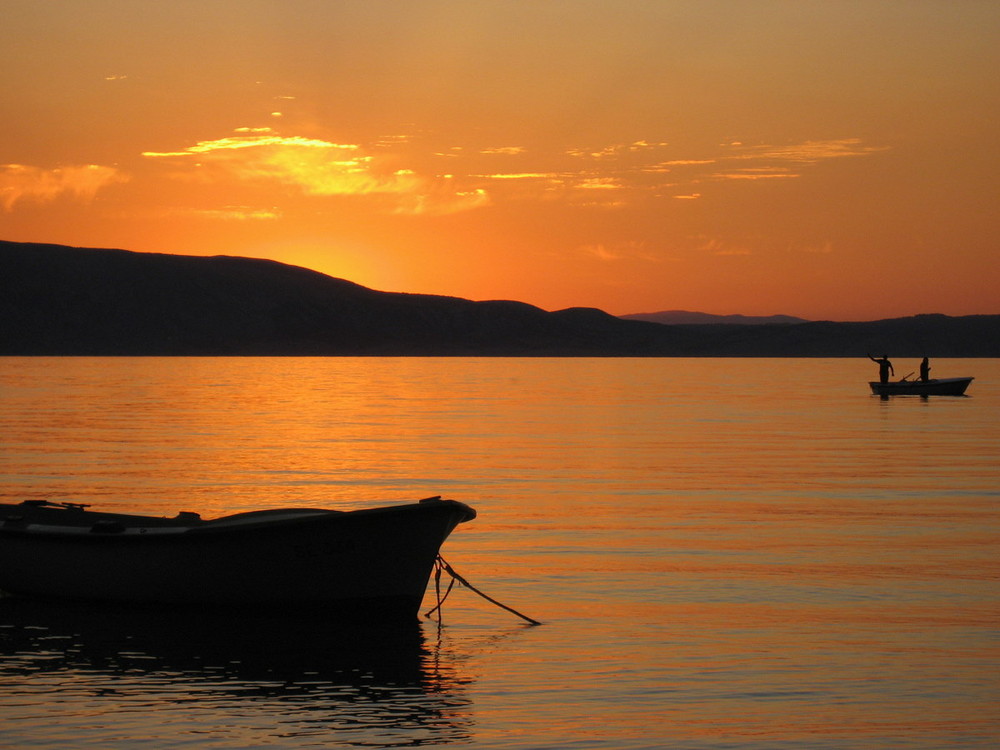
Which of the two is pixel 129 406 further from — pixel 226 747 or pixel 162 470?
pixel 226 747

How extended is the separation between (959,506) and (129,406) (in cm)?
4961

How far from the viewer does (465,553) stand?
20938 millimetres

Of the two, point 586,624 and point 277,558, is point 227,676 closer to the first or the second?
point 277,558

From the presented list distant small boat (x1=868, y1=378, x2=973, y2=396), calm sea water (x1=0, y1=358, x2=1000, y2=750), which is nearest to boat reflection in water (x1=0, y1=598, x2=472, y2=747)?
calm sea water (x1=0, y1=358, x2=1000, y2=750)

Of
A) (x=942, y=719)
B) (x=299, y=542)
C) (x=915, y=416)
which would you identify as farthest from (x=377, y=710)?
(x=915, y=416)

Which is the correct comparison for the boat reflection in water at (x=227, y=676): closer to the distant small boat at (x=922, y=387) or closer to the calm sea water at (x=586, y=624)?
the calm sea water at (x=586, y=624)

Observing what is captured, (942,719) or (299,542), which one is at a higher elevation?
(299,542)

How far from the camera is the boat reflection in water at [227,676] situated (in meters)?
11.5

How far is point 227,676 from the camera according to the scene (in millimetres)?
13484

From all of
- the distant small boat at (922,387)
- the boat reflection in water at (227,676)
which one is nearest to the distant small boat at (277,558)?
the boat reflection in water at (227,676)

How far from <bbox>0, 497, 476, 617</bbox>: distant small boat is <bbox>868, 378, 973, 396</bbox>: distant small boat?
6123cm

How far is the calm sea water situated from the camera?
11.6m

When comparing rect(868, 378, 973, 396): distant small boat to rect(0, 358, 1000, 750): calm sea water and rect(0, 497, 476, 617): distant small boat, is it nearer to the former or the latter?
rect(0, 358, 1000, 750): calm sea water

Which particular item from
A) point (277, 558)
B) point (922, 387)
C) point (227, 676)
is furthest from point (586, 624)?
point (922, 387)
